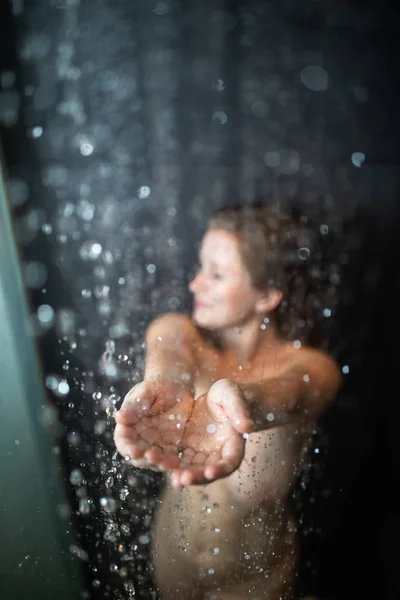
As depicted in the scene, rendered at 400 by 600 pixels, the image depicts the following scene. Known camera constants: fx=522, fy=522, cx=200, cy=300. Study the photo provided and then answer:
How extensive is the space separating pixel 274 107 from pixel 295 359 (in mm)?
227

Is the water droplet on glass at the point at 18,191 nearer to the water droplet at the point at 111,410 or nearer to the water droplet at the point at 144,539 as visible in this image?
the water droplet at the point at 111,410

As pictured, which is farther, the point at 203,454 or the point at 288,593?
the point at 288,593

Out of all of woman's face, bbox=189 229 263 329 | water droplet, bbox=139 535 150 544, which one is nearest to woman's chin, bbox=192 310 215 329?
woman's face, bbox=189 229 263 329

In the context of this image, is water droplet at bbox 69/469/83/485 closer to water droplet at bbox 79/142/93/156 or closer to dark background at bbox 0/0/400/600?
dark background at bbox 0/0/400/600

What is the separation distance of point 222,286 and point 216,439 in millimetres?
143

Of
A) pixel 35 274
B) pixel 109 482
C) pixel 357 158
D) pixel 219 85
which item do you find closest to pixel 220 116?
pixel 219 85

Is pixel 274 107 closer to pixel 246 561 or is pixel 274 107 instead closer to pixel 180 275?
pixel 180 275

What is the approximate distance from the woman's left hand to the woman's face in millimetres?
93

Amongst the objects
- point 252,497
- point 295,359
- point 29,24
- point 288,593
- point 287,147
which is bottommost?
point 288,593

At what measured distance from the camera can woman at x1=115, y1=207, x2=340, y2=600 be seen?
441mm

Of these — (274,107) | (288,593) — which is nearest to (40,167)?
(274,107)

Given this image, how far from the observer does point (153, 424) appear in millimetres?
398

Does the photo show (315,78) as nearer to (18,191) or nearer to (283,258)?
(283,258)

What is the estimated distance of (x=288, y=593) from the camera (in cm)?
50
